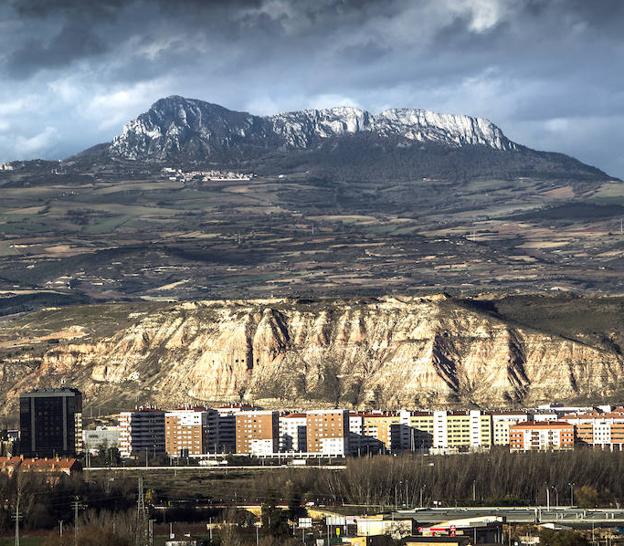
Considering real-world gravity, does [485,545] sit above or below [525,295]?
below

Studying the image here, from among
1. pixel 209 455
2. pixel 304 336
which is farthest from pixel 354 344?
pixel 209 455

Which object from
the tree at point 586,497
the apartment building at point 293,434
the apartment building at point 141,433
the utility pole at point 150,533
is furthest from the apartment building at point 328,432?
the utility pole at point 150,533

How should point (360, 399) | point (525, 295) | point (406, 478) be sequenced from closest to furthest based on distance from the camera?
point (406, 478)
point (360, 399)
point (525, 295)

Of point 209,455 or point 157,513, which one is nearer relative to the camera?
point 157,513

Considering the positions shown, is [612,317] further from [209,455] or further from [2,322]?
[2,322]

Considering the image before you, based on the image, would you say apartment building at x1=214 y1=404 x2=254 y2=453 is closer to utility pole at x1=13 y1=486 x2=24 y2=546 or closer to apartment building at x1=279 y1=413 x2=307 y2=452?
apartment building at x1=279 y1=413 x2=307 y2=452

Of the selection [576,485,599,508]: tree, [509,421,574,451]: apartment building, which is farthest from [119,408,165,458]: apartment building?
[576,485,599,508]: tree

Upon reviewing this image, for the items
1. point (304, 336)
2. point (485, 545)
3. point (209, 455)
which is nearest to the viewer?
point (485, 545)
